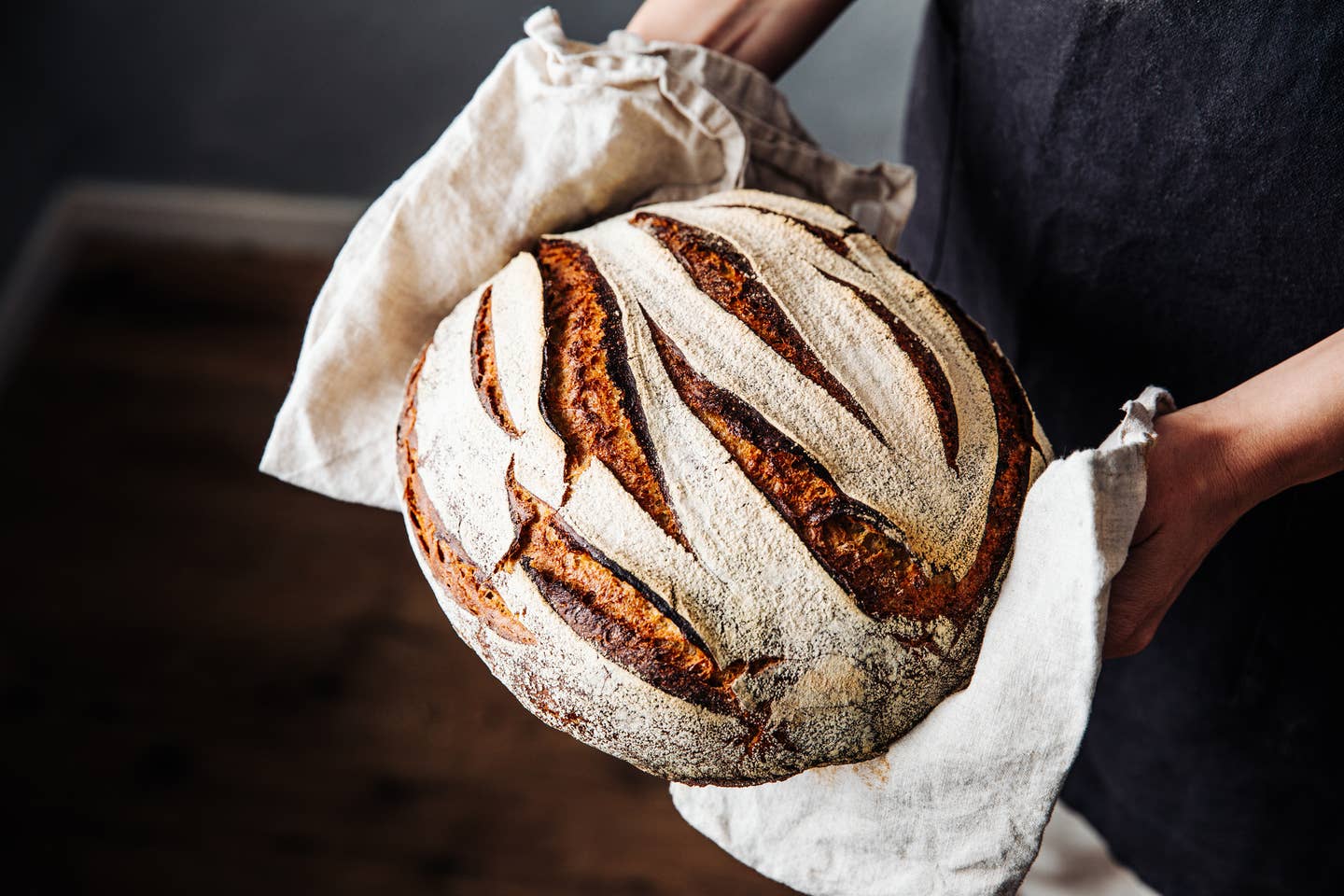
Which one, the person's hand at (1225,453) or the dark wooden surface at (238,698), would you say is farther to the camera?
the dark wooden surface at (238,698)

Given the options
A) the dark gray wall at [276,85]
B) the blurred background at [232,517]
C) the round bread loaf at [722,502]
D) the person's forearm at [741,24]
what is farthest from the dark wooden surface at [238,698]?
the person's forearm at [741,24]

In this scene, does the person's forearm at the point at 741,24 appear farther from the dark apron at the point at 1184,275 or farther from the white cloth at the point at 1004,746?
the white cloth at the point at 1004,746

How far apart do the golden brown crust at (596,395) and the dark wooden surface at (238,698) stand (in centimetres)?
114

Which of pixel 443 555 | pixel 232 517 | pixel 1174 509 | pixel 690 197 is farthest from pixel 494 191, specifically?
pixel 232 517

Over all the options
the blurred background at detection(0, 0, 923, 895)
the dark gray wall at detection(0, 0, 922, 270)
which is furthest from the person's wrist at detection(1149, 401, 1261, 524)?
the dark gray wall at detection(0, 0, 922, 270)

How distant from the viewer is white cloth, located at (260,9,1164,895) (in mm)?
626

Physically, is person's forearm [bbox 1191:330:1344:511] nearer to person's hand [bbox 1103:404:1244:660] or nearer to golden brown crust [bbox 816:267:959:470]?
person's hand [bbox 1103:404:1244:660]

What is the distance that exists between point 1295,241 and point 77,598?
183 cm

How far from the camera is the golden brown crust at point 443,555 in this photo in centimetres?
67

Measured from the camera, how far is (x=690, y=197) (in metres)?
0.85

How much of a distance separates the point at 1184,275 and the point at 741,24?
1.26 ft

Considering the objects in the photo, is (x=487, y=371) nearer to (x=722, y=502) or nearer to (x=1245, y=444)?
(x=722, y=502)

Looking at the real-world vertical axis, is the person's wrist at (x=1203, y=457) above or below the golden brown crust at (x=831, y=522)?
above

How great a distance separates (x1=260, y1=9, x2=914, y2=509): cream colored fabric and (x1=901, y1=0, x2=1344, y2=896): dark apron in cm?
22
